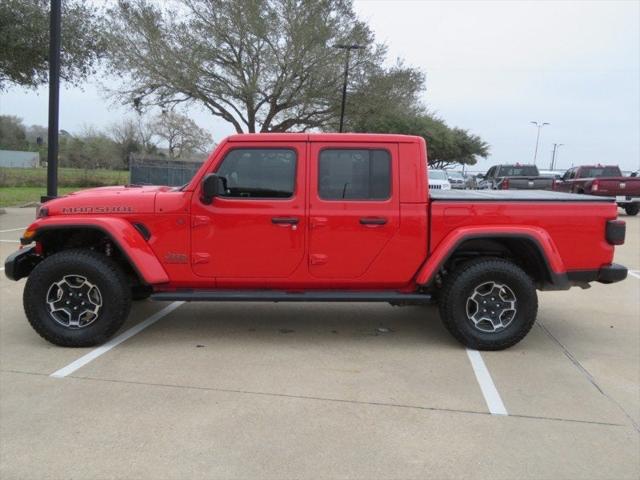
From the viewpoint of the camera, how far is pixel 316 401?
380 centimetres

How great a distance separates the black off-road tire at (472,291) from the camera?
474 centimetres

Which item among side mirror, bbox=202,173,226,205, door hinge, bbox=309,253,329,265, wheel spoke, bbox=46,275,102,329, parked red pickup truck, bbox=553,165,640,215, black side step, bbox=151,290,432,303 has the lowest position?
wheel spoke, bbox=46,275,102,329

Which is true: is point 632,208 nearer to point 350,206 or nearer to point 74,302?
point 350,206

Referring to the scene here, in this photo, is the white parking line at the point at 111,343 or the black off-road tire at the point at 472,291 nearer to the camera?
the white parking line at the point at 111,343

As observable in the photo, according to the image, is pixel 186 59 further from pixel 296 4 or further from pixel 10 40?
pixel 10 40

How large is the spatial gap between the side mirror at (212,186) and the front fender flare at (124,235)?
27.0 inches

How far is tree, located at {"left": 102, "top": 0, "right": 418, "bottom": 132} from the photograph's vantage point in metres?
28.1

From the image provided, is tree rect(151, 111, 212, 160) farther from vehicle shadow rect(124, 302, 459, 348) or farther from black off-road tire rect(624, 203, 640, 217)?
vehicle shadow rect(124, 302, 459, 348)

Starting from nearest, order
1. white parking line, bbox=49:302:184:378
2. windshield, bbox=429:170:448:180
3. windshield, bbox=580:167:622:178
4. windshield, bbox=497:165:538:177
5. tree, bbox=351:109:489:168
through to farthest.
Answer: white parking line, bbox=49:302:184:378 → windshield, bbox=580:167:622:178 → windshield, bbox=497:165:538:177 → windshield, bbox=429:170:448:180 → tree, bbox=351:109:489:168

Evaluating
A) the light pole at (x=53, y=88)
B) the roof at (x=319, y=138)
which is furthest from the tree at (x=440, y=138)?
the roof at (x=319, y=138)

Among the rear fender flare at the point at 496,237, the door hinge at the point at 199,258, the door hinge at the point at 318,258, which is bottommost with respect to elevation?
the door hinge at the point at 199,258

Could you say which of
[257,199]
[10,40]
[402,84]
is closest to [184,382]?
[257,199]

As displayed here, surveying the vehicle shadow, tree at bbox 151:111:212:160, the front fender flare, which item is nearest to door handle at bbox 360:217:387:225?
the vehicle shadow

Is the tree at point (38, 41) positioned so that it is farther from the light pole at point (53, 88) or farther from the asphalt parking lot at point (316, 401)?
the asphalt parking lot at point (316, 401)
